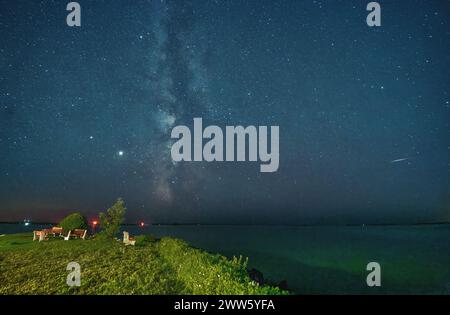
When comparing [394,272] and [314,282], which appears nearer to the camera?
[314,282]

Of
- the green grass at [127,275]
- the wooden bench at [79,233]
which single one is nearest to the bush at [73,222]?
the wooden bench at [79,233]

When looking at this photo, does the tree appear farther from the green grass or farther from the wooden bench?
the green grass

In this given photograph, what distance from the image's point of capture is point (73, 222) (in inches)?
1035

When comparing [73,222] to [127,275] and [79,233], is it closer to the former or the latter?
[79,233]

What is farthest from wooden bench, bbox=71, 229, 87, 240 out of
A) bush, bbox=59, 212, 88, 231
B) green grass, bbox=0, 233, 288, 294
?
green grass, bbox=0, 233, 288, 294

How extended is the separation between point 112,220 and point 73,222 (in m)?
3.24

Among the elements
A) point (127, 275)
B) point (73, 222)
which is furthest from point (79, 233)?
point (127, 275)

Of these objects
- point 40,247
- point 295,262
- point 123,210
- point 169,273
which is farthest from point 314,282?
point 40,247

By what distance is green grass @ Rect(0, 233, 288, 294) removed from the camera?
8.15 metres
